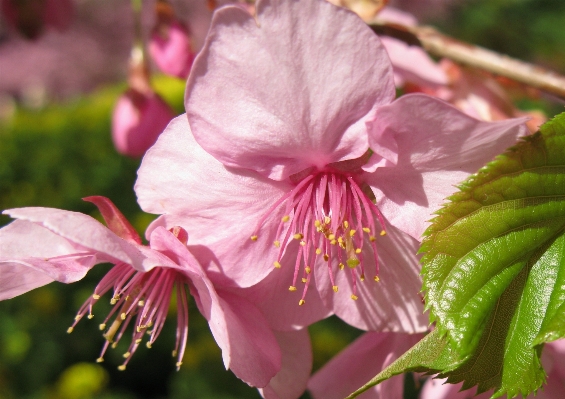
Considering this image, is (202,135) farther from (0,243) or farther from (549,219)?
(549,219)

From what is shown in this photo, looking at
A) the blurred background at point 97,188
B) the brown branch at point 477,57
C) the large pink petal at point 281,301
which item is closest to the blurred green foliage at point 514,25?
the blurred background at point 97,188

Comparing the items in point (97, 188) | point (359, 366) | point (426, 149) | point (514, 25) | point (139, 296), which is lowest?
point (97, 188)

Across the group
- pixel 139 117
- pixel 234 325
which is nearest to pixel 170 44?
pixel 139 117

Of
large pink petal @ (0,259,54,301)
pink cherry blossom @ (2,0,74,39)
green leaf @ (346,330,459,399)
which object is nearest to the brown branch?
green leaf @ (346,330,459,399)

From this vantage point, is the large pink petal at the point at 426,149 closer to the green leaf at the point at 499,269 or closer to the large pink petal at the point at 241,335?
the green leaf at the point at 499,269

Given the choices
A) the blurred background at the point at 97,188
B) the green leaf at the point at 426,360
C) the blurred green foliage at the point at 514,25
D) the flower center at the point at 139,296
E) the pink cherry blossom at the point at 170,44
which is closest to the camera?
the green leaf at the point at 426,360

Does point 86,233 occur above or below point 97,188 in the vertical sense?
above

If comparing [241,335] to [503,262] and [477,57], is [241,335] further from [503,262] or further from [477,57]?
[477,57]
